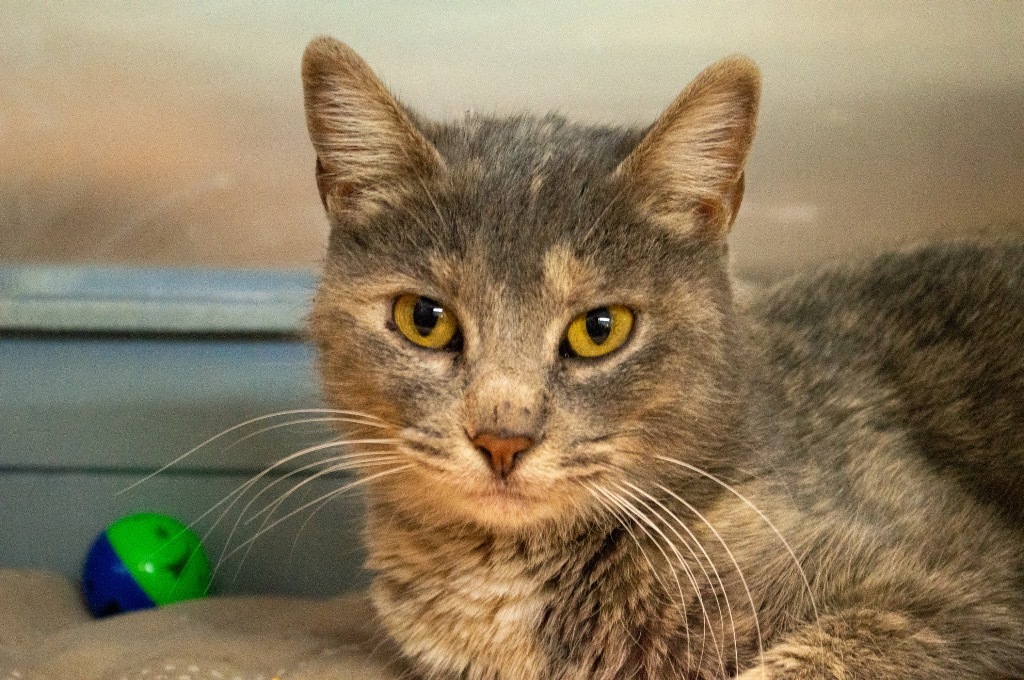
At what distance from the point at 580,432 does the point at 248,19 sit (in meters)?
1.55

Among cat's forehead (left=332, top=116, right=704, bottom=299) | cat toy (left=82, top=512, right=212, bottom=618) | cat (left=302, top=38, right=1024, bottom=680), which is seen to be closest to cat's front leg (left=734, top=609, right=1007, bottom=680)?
cat (left=302, top=38, right=1024, bottom=680)

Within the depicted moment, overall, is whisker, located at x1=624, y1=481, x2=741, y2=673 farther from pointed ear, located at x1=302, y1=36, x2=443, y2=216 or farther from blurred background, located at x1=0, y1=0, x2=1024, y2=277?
blurred background, located at x1=0, y1=0, x2=1024, y2=277

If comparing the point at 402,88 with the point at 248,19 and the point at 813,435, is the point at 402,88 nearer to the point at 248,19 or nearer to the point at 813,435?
the point at 248,19

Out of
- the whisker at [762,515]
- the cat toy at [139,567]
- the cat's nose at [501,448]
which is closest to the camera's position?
the cat's nose at [501,448]

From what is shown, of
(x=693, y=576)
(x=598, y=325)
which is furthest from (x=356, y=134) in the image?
(x=693, y=576)

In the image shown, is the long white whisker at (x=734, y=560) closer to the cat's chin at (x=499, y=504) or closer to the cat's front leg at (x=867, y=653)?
the cat's front leg at (x=867, y=653)

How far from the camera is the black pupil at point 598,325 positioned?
4.80 ft

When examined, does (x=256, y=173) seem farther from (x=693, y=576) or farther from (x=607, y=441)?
(x=693, y=576)

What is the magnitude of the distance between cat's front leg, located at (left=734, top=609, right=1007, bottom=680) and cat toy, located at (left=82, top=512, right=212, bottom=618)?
128 cm

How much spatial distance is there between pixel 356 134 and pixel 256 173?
992 millimetres

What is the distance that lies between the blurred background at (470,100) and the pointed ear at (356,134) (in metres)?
0.89

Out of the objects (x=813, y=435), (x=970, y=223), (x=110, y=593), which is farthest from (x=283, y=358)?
(x=970, y=223)

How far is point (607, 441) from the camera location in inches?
55.4

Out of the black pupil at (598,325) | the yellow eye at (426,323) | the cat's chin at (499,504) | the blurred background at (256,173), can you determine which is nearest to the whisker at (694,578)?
the cat's chin at (499,504)
